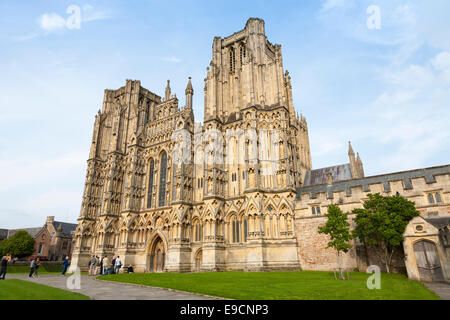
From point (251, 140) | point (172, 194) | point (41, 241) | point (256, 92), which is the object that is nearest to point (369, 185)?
point (251, 140)

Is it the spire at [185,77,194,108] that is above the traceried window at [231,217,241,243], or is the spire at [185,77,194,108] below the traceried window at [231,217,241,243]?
above

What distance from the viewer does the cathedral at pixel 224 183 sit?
27656 millimetres

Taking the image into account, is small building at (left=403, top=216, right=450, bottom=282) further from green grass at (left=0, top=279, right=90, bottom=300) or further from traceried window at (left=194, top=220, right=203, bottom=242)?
traceried window at (left=194, top=220, right=203, bottom=242)

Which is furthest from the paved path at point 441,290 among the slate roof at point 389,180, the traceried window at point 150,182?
the traceried window at point 150,182

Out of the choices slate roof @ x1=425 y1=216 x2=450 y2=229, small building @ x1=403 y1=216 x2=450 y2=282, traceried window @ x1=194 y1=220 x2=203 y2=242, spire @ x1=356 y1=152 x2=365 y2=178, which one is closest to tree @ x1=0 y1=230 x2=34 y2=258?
traceried window @ x1=194 y1=220 x2=203 y2=242

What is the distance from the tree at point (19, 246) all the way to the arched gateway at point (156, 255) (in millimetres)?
44940

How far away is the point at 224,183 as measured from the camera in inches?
1329

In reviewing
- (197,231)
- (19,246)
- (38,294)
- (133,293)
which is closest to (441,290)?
(133,293)

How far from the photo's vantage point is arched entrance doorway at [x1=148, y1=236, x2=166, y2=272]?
36225mm

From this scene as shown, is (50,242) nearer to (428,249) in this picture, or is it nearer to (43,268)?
(43,268)

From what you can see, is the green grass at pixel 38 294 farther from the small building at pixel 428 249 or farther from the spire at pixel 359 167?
the spire at pixel 359 167

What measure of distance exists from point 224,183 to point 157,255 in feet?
45.7
